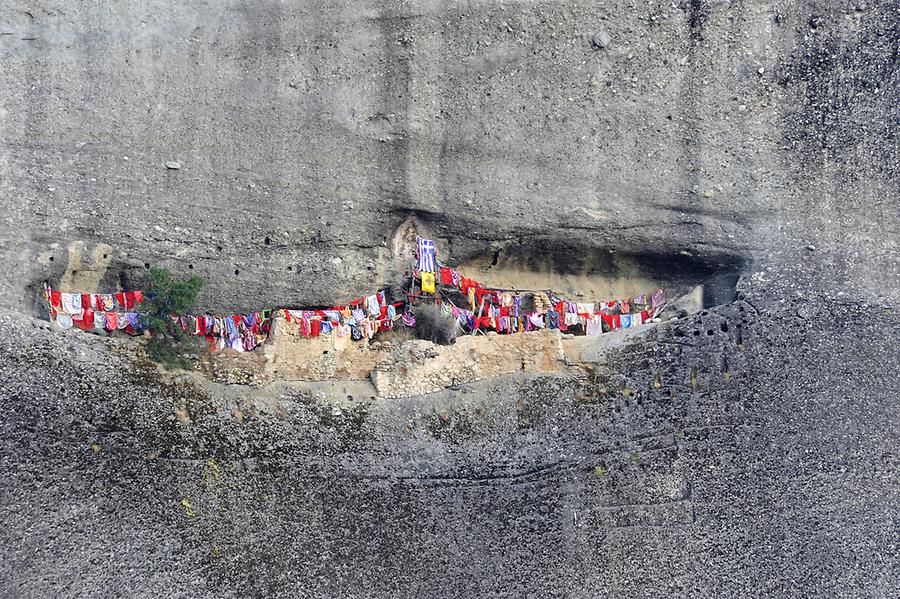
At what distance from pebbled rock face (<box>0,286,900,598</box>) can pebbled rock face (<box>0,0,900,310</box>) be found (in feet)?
5.85

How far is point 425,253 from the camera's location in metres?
14.2

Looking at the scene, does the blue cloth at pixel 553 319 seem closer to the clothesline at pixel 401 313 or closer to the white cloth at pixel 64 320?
the clothesline at pixel 401 313

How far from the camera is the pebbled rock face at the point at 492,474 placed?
1148 centimetres

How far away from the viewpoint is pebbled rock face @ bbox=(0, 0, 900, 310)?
1308 centimetres

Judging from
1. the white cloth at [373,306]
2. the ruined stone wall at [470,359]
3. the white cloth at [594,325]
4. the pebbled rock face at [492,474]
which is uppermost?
the white cloth at [373,306]

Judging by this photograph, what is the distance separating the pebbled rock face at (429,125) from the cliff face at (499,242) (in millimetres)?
44

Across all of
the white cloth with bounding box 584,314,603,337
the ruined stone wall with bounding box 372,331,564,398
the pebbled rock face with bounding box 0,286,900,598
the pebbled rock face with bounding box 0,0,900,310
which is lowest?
the pebbled rock face with bounding box 0,286,900,598

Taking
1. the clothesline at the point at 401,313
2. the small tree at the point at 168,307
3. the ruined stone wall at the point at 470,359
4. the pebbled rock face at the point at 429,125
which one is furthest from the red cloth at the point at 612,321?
the small tree at the point at 168,307

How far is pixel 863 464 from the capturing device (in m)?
12.8

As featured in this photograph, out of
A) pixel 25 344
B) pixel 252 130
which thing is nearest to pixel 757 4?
pixel 252 130

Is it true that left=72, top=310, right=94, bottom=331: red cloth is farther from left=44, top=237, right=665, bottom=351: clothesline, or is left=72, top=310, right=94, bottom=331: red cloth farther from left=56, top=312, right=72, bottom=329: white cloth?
left=56, top=312, right=72, bottom=329: white cloth

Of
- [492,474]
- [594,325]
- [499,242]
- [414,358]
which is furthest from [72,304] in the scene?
[594,325]

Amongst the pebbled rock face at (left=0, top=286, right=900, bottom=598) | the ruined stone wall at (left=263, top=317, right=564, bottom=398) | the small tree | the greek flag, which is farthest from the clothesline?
the pebbled rock face at (left=0, top=286, right=900, bottom=598)

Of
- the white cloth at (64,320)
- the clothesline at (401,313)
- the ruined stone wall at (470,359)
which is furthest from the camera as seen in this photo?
the clothesline at (401,313)
